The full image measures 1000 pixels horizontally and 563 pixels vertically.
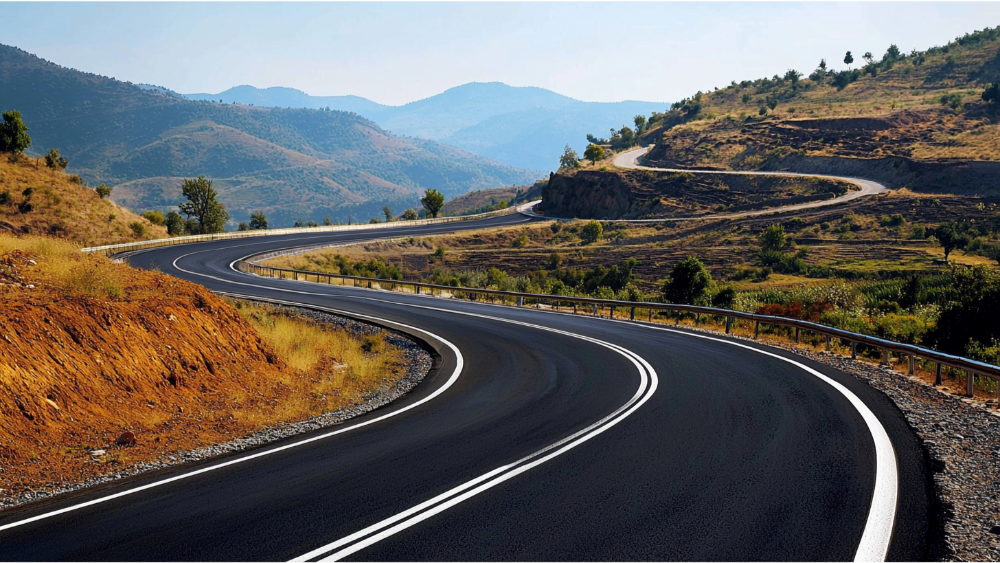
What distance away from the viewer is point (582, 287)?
170 feet

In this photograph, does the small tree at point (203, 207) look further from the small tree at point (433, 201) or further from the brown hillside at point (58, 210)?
the small tree at point (433, 201)

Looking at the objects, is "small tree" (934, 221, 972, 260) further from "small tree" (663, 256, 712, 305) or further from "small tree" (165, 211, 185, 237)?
"small tree" (165, 211, 185, 237)

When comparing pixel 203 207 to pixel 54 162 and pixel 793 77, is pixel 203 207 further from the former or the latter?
pixel 793 77

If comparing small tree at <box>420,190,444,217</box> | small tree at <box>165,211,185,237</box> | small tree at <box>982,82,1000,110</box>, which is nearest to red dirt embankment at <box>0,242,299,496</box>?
small tree at <box>165,211,185,237</box>

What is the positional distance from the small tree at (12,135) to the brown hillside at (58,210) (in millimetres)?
1192

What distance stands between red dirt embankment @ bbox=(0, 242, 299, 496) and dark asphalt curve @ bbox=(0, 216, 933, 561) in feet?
5.20

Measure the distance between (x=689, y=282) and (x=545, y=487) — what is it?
28.3 m

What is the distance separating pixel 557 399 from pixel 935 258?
53.4m

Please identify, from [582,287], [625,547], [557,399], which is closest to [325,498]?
[625,547]

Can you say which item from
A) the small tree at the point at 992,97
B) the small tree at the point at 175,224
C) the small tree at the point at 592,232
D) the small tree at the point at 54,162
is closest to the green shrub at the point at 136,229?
the small tree at the point at 54,162

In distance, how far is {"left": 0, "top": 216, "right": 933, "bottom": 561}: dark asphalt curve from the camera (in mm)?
5309

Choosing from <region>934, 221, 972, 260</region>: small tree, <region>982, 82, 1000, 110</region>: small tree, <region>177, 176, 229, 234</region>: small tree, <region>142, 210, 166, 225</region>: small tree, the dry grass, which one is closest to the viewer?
the dry grass

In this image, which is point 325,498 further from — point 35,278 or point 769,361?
point 769,361

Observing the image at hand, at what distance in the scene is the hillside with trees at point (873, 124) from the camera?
82.5m
